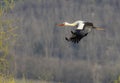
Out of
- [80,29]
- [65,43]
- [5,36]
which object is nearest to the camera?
[80,29]

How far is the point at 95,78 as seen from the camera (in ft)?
181

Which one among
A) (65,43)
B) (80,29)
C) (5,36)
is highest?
(80,29)

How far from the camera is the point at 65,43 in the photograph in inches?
2350

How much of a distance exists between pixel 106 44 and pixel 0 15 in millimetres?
53373

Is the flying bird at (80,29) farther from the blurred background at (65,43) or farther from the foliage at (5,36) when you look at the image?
the blurred background at (65,43)

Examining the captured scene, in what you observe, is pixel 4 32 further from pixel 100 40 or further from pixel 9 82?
pixel 100 40

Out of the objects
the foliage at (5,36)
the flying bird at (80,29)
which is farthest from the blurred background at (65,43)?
the flying bird at (80,29)

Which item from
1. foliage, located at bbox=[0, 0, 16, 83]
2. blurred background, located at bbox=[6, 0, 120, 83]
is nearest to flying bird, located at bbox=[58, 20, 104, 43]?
foliage, located at bbox=[0, 0, 16, 83]

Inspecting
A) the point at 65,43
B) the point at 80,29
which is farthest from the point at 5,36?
the point at 65,43

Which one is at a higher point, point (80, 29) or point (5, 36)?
point (80, 29)

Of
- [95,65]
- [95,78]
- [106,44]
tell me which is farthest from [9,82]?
[106,44]

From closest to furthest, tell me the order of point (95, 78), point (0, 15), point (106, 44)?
point (0, 15)
point (95, 78)
point (106, 44)

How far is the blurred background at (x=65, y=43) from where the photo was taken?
5631 cm

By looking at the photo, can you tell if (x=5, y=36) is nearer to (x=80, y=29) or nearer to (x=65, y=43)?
(x=80, y=29)
